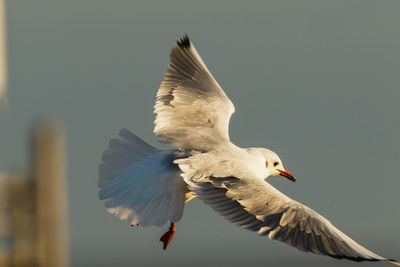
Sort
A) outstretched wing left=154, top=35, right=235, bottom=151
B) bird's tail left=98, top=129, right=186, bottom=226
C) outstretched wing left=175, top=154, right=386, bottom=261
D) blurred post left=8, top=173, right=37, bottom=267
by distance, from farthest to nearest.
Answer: blurred post left=8, top=173, right=37, bottom=267, outstretched wing left=154, top=35, right=235, bottom=151, bird's tail left=98, top=129, right=186, bottom=226, outstretched wing left=175, top=154, right=386, bottom=261

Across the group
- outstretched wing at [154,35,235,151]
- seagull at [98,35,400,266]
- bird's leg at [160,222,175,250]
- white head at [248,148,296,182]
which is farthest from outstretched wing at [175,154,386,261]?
bird's leg at [160,222,175,250]

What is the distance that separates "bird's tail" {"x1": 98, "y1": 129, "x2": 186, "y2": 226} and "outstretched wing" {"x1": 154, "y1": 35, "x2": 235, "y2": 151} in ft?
0.66

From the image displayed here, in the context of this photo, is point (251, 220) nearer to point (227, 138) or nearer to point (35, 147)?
point (227, 138)

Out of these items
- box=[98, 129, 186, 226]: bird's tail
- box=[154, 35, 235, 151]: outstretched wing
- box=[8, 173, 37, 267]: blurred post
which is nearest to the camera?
box=[98, 129, 186, 226]: bird's tail

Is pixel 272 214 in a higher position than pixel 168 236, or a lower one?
higher

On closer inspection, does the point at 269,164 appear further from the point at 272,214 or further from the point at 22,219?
the point at 22,219

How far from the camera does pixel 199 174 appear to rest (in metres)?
7.30

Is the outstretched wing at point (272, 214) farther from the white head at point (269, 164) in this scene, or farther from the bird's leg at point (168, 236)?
the bird's leg at point (168, 236)

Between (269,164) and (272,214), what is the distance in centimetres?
146

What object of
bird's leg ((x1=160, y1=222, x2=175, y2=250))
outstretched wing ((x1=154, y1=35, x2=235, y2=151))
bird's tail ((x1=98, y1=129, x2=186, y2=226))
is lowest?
bird's leg ((x1=160, y1=222, x2=175, y2=250))

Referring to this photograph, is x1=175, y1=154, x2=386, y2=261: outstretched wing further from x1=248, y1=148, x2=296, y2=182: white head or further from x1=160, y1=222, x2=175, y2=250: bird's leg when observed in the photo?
x1=160, y1=222, x2=175, y2=250: bird's leg

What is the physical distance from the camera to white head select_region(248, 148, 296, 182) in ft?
26.8

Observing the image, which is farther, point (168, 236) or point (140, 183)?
point (168, 236)

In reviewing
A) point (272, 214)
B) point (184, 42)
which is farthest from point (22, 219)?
point (272, 214)
